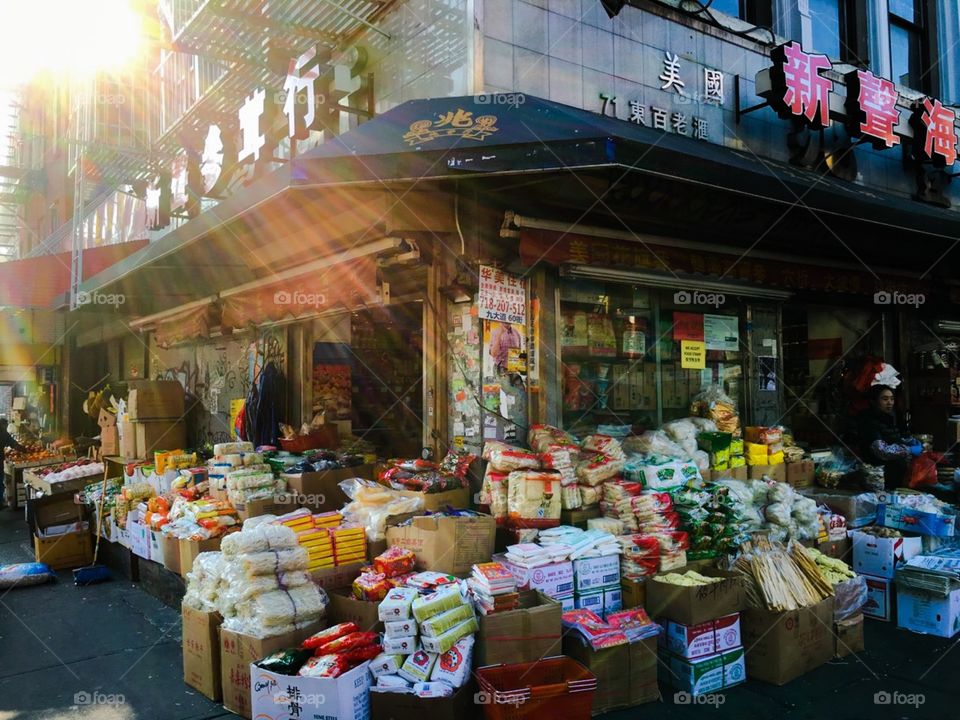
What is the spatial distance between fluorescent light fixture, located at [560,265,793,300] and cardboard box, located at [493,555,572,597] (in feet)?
9.68

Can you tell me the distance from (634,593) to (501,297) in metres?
2.80

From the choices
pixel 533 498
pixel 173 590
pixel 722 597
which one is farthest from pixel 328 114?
pixel 722 597

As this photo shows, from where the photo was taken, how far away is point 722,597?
4.59m

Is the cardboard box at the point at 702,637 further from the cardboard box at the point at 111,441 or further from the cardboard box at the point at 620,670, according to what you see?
the cardboard box at the point at 111,441

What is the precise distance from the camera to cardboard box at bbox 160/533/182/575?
6.09 metres

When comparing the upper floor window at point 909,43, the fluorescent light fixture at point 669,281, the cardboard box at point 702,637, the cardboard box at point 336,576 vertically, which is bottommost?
the cardboard box at point 702,637

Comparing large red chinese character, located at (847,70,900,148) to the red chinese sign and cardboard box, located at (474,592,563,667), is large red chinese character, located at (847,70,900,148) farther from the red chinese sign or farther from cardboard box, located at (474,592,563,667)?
cardboard box, located at (474,592,563,667)

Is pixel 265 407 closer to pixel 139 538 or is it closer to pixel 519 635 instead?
pixel 139 538

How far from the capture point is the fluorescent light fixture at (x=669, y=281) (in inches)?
255

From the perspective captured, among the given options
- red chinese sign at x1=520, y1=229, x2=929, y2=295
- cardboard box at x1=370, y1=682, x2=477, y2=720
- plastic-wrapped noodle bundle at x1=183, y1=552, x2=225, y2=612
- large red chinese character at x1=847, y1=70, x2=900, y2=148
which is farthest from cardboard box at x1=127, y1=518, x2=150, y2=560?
large red chinese character at x1=847, y1=70, x2=900, y2=148

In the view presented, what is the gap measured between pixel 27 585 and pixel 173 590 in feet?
7.34

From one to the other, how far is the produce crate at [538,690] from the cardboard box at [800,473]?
15.3 ft

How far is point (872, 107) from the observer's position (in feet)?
29.7

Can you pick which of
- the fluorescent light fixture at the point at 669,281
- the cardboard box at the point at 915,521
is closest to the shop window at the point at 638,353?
the fluorescent light fixture at the point at 669,281
